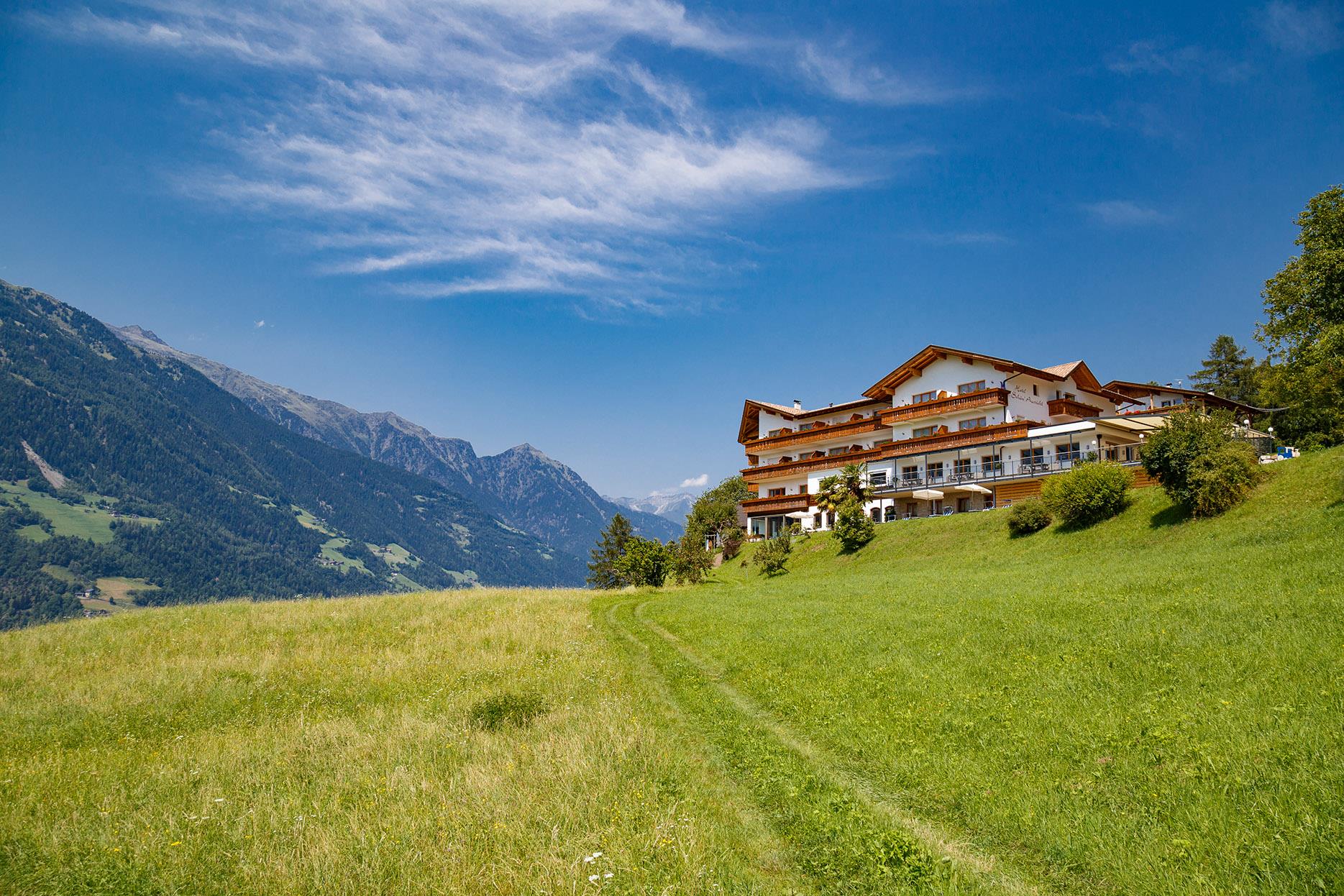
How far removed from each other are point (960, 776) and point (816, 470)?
6270 centimetres

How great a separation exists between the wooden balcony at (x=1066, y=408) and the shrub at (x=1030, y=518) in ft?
73.5

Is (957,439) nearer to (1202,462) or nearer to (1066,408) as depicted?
(1066,408)

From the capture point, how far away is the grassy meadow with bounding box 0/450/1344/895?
7.54 m

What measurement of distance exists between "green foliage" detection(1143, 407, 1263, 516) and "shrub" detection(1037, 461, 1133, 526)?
9.34 feet

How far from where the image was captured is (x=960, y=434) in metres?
57.9

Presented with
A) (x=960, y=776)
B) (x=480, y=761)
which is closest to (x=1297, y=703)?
(x=960, y=776)

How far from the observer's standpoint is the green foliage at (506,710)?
13688 millimetres

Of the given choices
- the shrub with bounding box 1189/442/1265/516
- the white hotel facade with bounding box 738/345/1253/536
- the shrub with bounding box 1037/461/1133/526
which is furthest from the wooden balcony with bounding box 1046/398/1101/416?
the shrub with bounding box 1189/442/1265/516

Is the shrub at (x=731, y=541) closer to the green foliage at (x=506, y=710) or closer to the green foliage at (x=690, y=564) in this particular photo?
the green foliage at (x=690, y=564)

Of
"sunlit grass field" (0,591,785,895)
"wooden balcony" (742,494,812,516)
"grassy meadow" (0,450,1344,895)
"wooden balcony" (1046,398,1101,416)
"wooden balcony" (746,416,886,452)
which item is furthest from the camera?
"wooden balcony" (742,494,812,516)

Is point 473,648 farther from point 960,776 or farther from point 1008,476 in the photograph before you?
point 1008,476

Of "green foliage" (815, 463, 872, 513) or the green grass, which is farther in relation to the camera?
"green foliage" (815, 463, 872, 513)

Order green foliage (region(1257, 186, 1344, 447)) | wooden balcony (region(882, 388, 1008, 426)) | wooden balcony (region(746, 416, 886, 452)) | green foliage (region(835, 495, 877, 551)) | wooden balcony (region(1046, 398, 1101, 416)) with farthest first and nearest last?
wooden balcony (region(746, 416, 886, 452)), wooden balcony (region(1046, 398, 1101, 416)), wooden balcony (region(882, 388, 1008, 426)), green foliage (region(835, 495, 877, 551)), green foliage (region(1257, 186, 1344, 447))

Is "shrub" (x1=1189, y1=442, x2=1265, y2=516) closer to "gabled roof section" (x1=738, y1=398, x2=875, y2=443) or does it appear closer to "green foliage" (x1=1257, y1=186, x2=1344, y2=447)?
"green foliage" (x1=1257, y1=186, x2=1344, y2=447)
